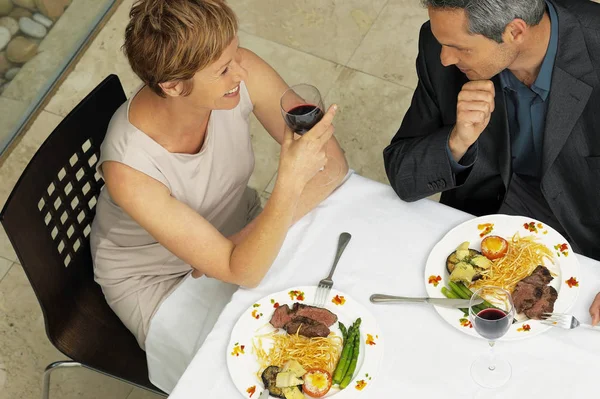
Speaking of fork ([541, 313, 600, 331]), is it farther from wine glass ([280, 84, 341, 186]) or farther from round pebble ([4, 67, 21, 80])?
round pebble ([4, 67, 21, 80])

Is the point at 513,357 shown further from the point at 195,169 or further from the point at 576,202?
the point at 195,169

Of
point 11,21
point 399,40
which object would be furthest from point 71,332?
point 399,40

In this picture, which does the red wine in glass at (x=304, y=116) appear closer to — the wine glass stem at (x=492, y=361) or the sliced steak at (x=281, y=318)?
the sliced steak at (x=281, y=318)

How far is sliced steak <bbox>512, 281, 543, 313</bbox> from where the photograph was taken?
1792 millimetres

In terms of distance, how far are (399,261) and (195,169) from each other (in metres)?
0.61

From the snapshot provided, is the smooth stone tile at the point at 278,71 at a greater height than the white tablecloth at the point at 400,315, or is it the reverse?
the white tablecloth at the point at 400,315

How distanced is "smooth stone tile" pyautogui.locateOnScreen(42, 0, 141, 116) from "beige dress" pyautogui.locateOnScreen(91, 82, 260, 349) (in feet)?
4.82

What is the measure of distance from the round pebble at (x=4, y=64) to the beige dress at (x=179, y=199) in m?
1.60

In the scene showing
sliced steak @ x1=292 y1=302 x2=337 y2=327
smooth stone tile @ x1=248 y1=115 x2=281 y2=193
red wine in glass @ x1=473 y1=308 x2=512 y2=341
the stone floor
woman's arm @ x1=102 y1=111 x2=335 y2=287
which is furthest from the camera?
smooth stone tile @ x1=248 y1=115 x2=281 y2=193

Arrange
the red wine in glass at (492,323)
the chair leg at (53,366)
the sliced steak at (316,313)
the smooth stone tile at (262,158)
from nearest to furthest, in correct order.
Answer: the red wine in glass at (492,323) < the sliced steak at (316,313) < the chair leg at (53,366) < the smooth stone tile at (262,158)

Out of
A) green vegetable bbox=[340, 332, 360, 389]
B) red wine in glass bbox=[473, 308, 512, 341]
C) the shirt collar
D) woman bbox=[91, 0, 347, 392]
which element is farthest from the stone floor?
red wine in glass bbox=[473, 308, 512, 341]

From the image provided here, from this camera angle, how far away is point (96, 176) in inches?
95.5

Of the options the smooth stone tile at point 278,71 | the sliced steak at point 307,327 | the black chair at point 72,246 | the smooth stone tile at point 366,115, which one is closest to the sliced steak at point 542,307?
the sliced steak at point 307,327

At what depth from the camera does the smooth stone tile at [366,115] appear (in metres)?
3.46
